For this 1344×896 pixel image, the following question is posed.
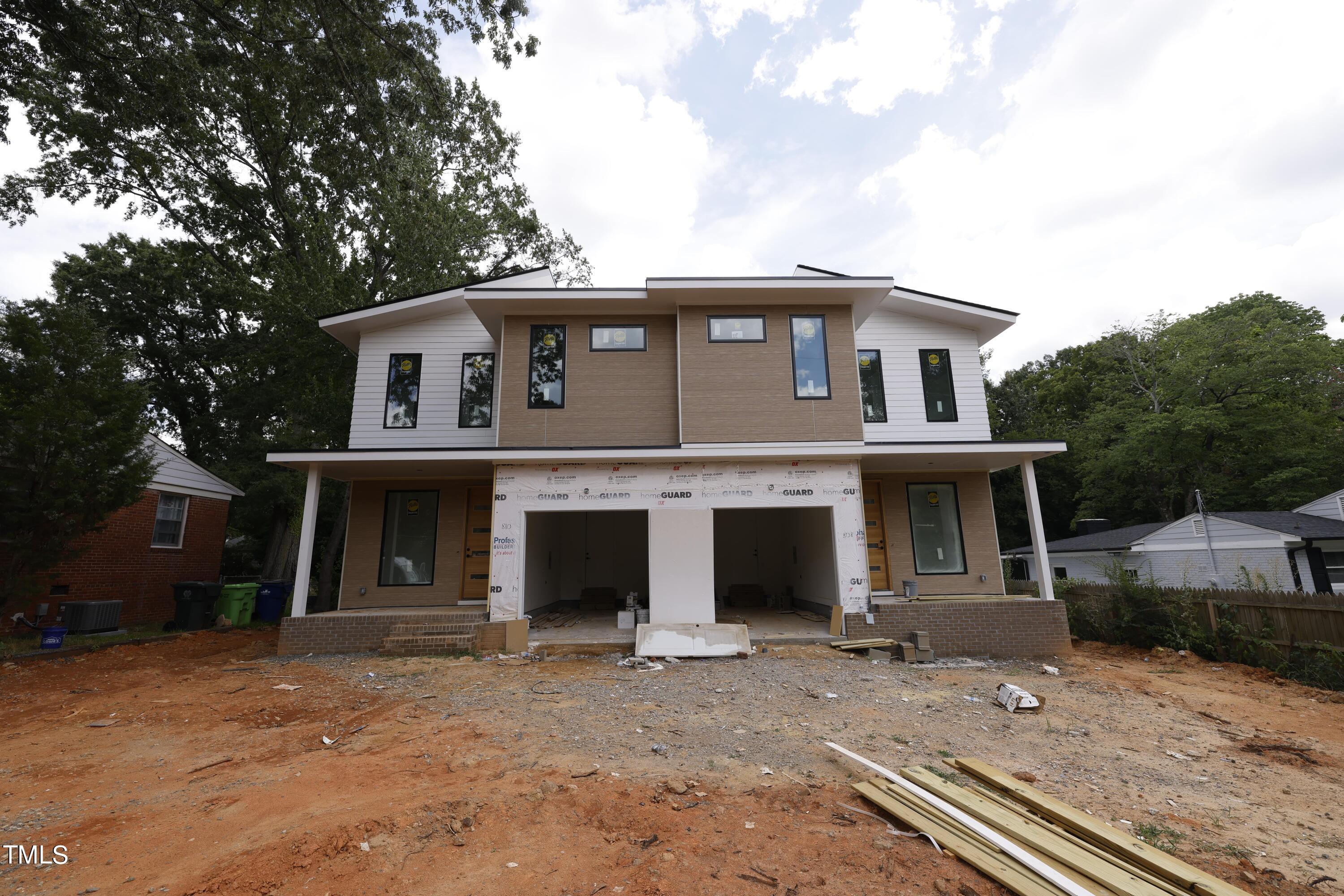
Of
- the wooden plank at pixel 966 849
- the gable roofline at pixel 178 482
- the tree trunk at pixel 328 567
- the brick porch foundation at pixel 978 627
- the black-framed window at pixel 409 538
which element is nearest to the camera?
the wooden plank at pixel 966 849

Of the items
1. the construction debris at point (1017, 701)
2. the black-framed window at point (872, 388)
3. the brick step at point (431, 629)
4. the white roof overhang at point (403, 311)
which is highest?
the white roof overhang at point (403, 311)

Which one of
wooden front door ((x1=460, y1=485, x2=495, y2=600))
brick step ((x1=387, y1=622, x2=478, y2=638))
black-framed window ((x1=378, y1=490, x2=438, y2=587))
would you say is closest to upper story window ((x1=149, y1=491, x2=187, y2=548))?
black-framed window ((x1=378, y1=490, x2=438, y2=587))

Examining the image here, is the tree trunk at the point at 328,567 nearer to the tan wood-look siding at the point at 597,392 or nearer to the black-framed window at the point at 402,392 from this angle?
the black-framed window at the point at 402,392

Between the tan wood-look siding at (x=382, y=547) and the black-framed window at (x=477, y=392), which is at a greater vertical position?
the black-framed window at (x=477, y=392)

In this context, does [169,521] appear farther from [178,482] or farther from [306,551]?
[306,551]

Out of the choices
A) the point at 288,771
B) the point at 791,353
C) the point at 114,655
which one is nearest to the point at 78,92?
the point at 114,655

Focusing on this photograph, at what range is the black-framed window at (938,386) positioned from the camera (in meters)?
12.1

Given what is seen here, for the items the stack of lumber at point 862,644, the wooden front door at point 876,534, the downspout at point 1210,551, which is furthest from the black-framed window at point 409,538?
the downspout at point 1210,551

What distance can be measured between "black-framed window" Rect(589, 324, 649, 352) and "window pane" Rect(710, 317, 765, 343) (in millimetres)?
1376

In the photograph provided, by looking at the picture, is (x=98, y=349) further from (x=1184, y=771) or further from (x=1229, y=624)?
(x=1229, y=624)

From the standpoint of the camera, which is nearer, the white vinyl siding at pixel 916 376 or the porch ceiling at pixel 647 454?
the porch ceiling at pixel 647 454

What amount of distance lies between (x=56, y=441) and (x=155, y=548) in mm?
5002

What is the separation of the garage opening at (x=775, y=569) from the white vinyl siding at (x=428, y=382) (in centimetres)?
591

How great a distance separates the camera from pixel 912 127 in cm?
1283
